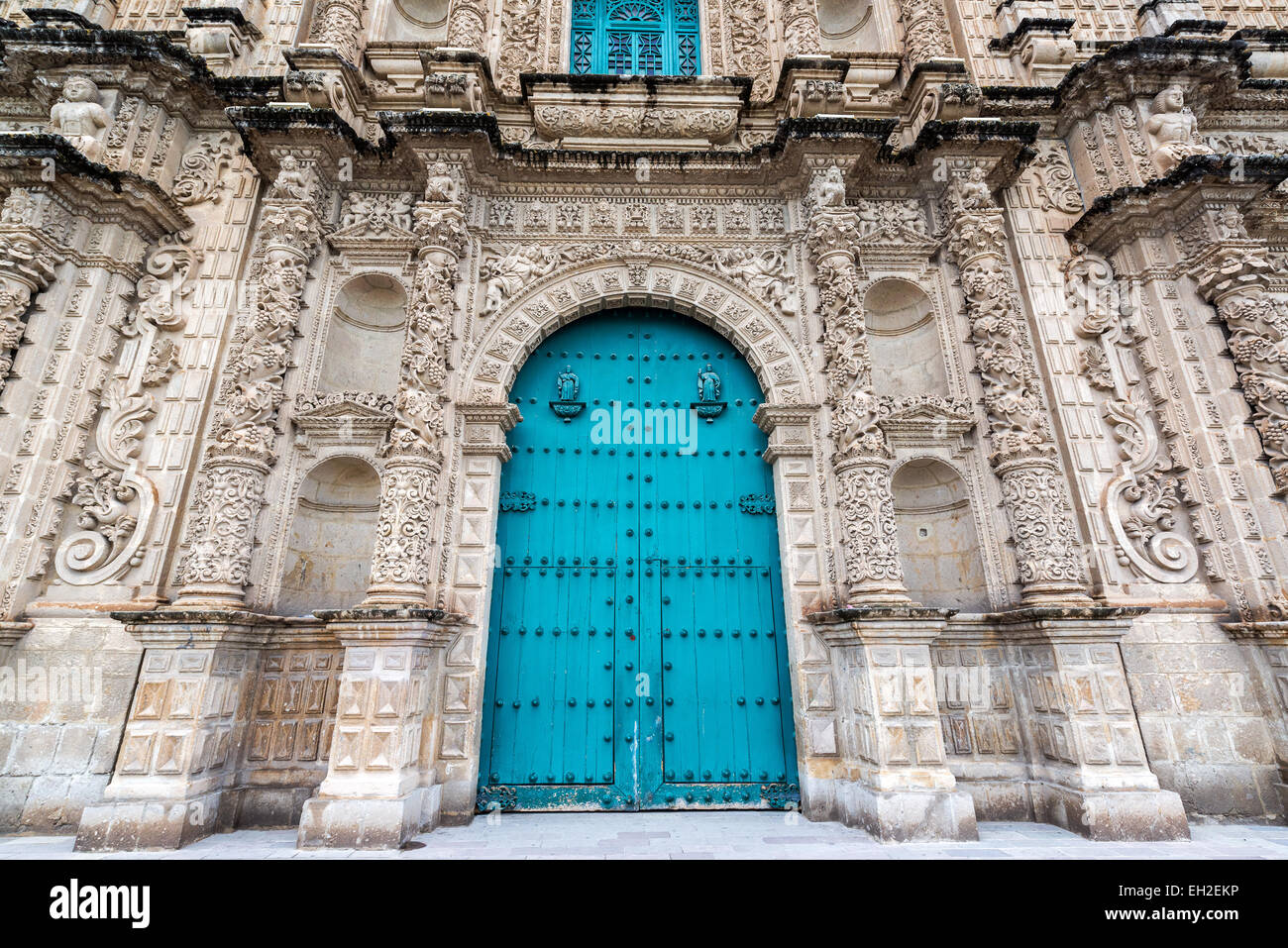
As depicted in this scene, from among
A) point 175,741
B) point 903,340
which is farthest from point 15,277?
point 903,340

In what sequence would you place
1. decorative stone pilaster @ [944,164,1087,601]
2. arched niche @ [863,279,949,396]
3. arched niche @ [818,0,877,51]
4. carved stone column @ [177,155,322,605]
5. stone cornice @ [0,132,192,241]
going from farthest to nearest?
1. arched niche @ [818,0,877,51]
2. arched niche @ [863,279,949,396]
3. stone cornice @ [0,132,192,241]
4. decorative stone pilaster @ [944,164,1087,601]
5. carved stone column @ [177,155,322,605]

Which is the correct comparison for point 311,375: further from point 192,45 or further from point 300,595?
point 192,45

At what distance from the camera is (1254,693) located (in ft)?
17.6

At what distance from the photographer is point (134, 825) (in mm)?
4410

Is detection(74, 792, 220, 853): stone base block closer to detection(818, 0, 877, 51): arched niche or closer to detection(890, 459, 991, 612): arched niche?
detection(890, 459, 991, 612): arched niche

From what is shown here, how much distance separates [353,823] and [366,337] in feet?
16.4

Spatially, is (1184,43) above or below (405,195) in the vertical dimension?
above

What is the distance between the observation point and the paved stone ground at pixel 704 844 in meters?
4.21

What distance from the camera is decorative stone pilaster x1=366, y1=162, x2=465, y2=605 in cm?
528

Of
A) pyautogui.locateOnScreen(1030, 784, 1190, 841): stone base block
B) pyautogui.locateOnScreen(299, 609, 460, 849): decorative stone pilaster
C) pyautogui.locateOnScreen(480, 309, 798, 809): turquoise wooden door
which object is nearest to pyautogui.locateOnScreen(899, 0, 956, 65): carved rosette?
pyautogui.locateOnScreen(480, 309, 798, 809): turquoise wooden door

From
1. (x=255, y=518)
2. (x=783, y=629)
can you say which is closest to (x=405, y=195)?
(x=255, y=518)

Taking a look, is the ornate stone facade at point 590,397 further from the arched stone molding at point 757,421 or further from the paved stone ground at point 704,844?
the paved stone ground at point 704,844

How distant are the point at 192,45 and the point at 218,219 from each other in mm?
2449

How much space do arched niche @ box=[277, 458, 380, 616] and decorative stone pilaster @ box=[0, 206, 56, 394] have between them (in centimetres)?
293
